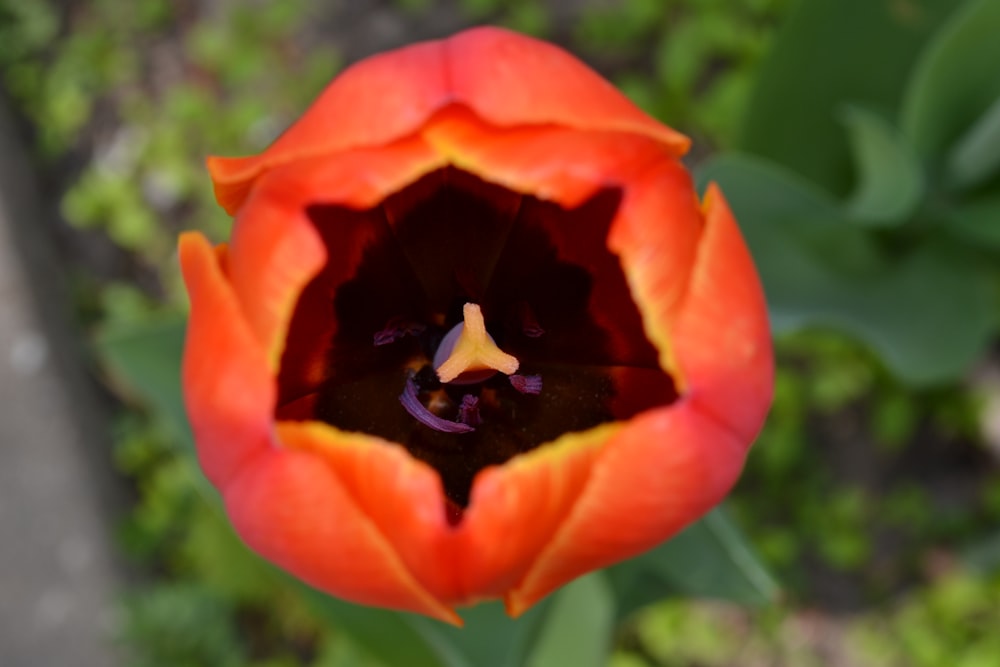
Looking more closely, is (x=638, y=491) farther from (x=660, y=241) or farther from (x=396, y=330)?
(x=396, y=330)

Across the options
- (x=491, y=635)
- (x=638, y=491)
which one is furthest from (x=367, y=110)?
(x=491, y=635)

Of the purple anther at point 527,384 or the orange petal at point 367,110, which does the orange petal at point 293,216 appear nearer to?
the orange petal at point 367,110

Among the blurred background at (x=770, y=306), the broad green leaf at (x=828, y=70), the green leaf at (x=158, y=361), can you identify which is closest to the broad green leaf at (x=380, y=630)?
the blurred background at (x=770, y=306)

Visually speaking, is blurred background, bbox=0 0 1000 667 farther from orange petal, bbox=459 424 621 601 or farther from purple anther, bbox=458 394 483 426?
orange petal, bbox=459 424 621 601

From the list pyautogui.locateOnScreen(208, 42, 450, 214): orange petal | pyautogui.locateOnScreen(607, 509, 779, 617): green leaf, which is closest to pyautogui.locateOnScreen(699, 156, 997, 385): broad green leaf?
pyautogui.locateOnScreen(607, 509, 779, 617): green leaf

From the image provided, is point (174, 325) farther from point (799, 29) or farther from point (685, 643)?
point (685, 643)

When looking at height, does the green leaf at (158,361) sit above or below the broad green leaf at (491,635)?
above
